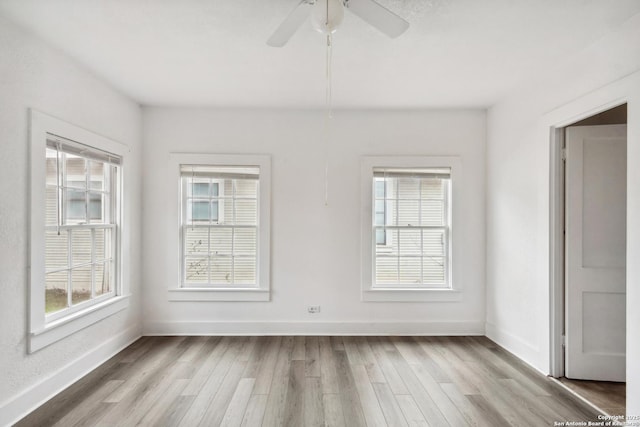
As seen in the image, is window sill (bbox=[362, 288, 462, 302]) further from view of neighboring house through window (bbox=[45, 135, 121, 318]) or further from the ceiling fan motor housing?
the ceiling fan motor housing

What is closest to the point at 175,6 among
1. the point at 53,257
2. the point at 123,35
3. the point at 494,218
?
the point at 123,35

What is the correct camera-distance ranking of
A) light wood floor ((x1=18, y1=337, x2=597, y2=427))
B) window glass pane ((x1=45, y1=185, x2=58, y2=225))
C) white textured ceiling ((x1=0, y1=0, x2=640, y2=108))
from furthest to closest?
window glass pane ((x1=45, y1=185, x2=58, y2=225))
light wood floor ((x1=18, y1=337, x2=597, y2=427))
white textured ceiling ((x1=0, y1=0, x2=640, y2=108))

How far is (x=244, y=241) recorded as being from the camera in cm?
434

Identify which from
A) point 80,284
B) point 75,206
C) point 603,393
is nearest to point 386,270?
point 603,393

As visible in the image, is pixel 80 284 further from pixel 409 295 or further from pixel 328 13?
pixel 409 295

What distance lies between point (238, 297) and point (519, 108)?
3678mm

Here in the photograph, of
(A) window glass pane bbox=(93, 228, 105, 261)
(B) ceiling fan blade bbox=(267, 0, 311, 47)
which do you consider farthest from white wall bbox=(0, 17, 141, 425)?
(B) ceiling fan blade bbox=(267, 0, 311, 47)

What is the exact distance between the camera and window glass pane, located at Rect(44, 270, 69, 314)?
2.87m

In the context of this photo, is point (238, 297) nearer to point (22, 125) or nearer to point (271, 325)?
point (271, 325)

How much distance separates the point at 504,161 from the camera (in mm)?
3943

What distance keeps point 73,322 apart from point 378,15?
3.28m

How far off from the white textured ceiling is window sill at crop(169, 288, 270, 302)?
2.19m

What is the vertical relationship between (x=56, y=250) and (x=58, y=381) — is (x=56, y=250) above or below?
above

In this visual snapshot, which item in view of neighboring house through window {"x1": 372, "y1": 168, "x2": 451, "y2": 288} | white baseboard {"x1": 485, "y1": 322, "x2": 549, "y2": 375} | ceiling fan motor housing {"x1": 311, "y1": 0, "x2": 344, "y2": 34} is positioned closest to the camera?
ceiling fan motor housing {"x1": 311, "y1": 0, "x2": 344, "y2": 34}
